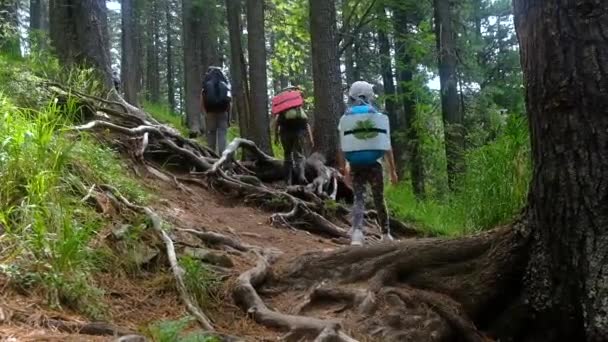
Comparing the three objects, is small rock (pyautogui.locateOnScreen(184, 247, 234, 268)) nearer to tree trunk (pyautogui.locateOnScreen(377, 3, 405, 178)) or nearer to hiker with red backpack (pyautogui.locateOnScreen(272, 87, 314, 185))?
hiker with red backpack (pyautogui.locateOnScreen(272, 87, 314, 185))

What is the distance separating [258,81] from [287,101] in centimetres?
363

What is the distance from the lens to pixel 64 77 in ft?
27.5

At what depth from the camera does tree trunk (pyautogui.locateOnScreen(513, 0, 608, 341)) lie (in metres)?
3.58

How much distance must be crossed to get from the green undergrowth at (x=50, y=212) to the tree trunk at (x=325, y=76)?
20.6 ft

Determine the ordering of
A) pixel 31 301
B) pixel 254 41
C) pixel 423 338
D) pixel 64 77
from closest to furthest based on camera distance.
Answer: pixel 31 301, pixel 423 338, pixel 64 77, pixel 254 41

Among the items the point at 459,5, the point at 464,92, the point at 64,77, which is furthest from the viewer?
the point at 464,92

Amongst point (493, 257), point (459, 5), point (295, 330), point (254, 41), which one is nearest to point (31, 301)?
point (295, 330)

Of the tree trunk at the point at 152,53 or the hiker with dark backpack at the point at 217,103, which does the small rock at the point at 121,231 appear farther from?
the tree trunk at the point at 152,53

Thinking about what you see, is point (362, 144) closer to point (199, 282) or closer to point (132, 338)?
point (199, 282)

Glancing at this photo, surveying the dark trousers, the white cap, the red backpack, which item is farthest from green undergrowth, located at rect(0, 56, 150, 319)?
the red backpack

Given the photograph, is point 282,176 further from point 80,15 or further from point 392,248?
point 392,248

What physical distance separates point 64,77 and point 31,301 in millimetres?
5646

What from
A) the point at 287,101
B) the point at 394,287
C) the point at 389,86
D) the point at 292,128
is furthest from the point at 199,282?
the point at 389,86

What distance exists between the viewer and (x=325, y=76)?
1201cm
